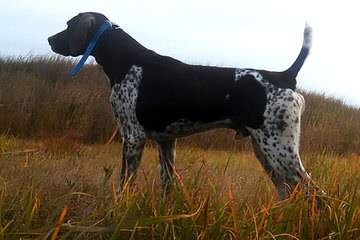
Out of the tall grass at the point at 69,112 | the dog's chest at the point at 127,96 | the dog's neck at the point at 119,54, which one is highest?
the dog's neck at the point at 119,54

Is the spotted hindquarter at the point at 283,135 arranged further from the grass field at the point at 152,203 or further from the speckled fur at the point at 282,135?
the grass field at the point at 152,203

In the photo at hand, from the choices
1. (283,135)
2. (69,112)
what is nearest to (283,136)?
(283,135)

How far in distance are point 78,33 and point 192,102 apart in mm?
1319

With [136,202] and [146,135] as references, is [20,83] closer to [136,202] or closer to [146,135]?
[146,135]

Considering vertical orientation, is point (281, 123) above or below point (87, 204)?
above

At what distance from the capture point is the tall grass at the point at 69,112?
933 centimetres

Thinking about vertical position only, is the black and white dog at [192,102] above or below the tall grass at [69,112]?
above

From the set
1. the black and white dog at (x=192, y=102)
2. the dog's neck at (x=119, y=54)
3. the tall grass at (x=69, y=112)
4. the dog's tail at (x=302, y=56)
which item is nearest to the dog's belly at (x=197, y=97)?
the black and white dog at (x=192, y=102)

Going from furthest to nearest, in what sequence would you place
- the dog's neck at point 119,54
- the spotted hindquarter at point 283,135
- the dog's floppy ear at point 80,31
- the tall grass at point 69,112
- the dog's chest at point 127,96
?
the tall grass at point 69,112 < the dog's floppy ear at point 80,31 < the dog's neck at point 119,54 < the dog's chest at point 127,96 < the spotted hindquarter at point 283,135

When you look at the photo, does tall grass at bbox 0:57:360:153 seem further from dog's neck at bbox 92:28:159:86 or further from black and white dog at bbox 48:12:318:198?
black and white dog at bbox 48:12:318:198

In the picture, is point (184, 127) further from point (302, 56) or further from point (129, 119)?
point (302, 56)

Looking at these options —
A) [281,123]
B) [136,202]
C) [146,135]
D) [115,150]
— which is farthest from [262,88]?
[115,150]

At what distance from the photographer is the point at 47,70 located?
1205 centimetres

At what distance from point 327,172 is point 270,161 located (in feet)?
2.76
